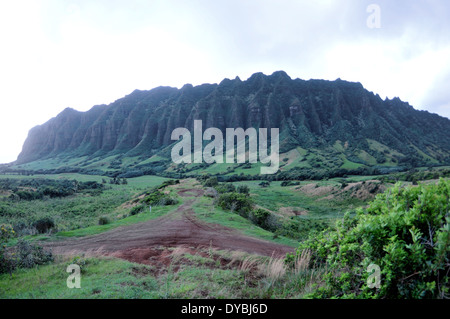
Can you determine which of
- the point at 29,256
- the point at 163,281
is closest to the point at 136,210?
the point at 29,256

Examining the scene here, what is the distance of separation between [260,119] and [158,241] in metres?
141

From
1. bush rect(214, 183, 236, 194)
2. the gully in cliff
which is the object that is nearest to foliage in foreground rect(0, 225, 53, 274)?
bush rect(214, 183, 236, 194)

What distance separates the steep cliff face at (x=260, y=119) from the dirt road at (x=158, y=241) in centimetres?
10846

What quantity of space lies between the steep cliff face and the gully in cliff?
6.81 meters

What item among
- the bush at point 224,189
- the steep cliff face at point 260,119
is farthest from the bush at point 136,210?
the steep cliff face at point 260,119

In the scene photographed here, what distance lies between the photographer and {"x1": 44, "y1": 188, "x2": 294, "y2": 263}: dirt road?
11.2 m

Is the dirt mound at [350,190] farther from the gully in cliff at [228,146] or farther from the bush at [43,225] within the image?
the bush at [43,225]

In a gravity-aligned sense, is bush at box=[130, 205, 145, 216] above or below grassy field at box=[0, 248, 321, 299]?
below

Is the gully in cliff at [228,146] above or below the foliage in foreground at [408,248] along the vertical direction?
above

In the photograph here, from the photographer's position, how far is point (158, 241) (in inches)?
489

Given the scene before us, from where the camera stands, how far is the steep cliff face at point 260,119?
5295 inches

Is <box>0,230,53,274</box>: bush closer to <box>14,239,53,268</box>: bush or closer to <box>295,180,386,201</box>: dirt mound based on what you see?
<box>14,239,53,268</box>: bush

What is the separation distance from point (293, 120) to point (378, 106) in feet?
226
